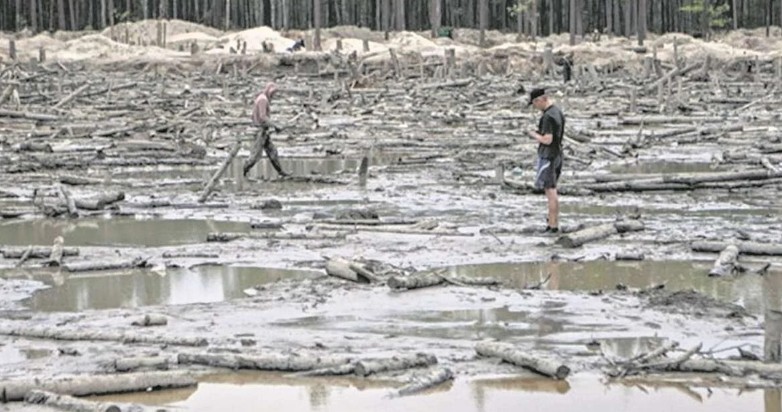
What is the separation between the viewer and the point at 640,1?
174 ft

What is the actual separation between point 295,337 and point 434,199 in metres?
8.29

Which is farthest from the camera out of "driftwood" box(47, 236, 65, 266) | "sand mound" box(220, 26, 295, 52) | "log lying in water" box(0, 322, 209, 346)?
"sand mound" box(220, 26, 295, 52)

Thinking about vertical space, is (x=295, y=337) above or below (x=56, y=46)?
below

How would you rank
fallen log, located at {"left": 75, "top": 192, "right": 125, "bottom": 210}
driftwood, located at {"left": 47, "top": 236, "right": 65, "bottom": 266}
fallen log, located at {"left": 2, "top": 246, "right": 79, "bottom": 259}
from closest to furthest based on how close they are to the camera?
driftwood, located at {"left": 47, "top": 236, "right": 65, "bottom": 266} → fallen log, located at {"left": 2, "top": 246, "right": 79, "bottom": 259} → fallen log, located at {"left": 75, "top": 192, "right": 125, "bottom": 210}

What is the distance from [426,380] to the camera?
315 inches

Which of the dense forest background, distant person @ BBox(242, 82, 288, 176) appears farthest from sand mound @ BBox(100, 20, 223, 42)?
distant person @ BBox(242, 82, 288, 176)

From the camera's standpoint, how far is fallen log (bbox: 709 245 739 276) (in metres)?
11.6

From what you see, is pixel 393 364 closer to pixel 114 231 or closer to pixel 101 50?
pixel 114 231

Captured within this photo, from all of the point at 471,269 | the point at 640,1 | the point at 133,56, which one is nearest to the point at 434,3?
the point at 640,1

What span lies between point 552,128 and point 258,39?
138 feet

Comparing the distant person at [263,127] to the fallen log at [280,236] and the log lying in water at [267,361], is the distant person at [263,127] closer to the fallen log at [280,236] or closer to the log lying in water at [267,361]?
the fallen log at [280,236]

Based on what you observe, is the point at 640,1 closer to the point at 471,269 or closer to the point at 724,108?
the point at 724,108

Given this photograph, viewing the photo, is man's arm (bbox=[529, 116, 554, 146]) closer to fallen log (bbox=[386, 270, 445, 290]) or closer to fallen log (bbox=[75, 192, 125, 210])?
fallen log (bbox=[386, 270, 445, 290])

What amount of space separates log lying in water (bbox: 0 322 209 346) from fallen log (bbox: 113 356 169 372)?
593 mm
